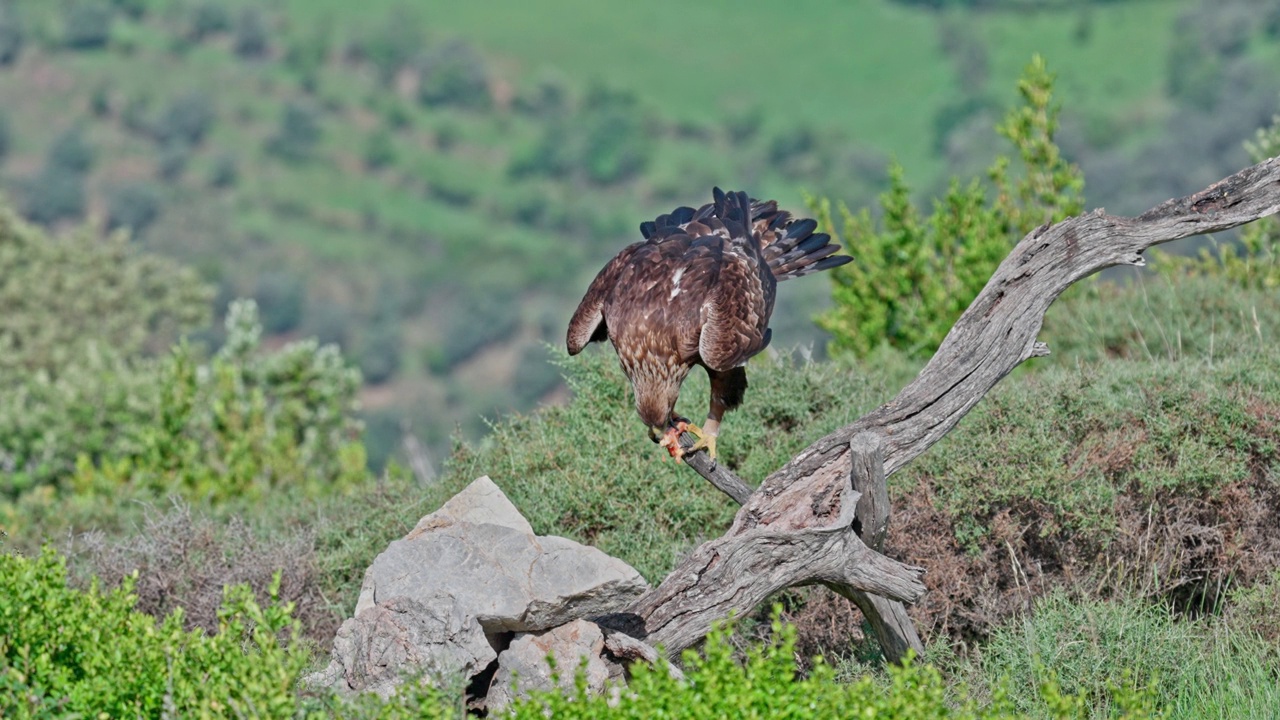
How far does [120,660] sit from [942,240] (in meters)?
8.62

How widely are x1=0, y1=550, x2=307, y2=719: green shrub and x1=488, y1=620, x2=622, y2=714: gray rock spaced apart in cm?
98

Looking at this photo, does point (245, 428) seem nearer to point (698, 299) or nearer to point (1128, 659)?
point (698, 299)

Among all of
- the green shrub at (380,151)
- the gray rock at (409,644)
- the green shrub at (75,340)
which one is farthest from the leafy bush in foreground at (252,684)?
the green shrub at (380,151)

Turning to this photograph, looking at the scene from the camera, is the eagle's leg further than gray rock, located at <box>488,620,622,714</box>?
Yes

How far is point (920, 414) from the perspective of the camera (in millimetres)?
5555

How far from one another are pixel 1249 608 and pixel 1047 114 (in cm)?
663

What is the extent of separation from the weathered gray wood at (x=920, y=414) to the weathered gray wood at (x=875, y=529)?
3.1 inches

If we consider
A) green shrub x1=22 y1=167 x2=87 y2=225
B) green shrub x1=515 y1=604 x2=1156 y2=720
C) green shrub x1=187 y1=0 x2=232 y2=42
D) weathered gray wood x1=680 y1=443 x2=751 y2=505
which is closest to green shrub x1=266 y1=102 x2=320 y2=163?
green shrub x1=22 y1=167 x2=87 y2=225

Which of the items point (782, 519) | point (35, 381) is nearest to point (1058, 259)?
point (782, 519)

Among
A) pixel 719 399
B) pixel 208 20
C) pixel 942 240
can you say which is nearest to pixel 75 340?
pixel 942 240

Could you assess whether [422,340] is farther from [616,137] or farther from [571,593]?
[571,593]

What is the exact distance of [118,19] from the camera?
9400cm

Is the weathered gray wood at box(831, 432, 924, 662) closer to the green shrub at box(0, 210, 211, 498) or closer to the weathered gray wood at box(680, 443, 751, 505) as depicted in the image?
the weathered gray wood at box(680, 443, 751, 505)

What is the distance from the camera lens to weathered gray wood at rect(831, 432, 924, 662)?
5.40m
